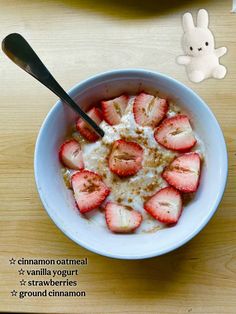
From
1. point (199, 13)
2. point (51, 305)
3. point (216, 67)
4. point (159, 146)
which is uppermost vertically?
point (199, 13)

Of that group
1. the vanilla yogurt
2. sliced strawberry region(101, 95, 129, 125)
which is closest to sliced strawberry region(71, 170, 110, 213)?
the vanilla yogurt

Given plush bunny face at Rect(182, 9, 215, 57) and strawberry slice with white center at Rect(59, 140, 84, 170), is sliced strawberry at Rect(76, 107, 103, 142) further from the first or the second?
plush bunny face at Rect(182, 9, 215, 57)

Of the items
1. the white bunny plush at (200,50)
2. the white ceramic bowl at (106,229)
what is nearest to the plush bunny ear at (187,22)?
the white bunny plush at (200,50)

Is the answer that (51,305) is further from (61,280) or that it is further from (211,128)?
(211,128)

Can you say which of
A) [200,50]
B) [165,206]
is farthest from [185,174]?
Answer: [200,50]

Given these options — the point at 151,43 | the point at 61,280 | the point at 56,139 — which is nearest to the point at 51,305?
the point at 61,280

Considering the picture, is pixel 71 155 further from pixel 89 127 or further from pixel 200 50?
pixel 200 50
